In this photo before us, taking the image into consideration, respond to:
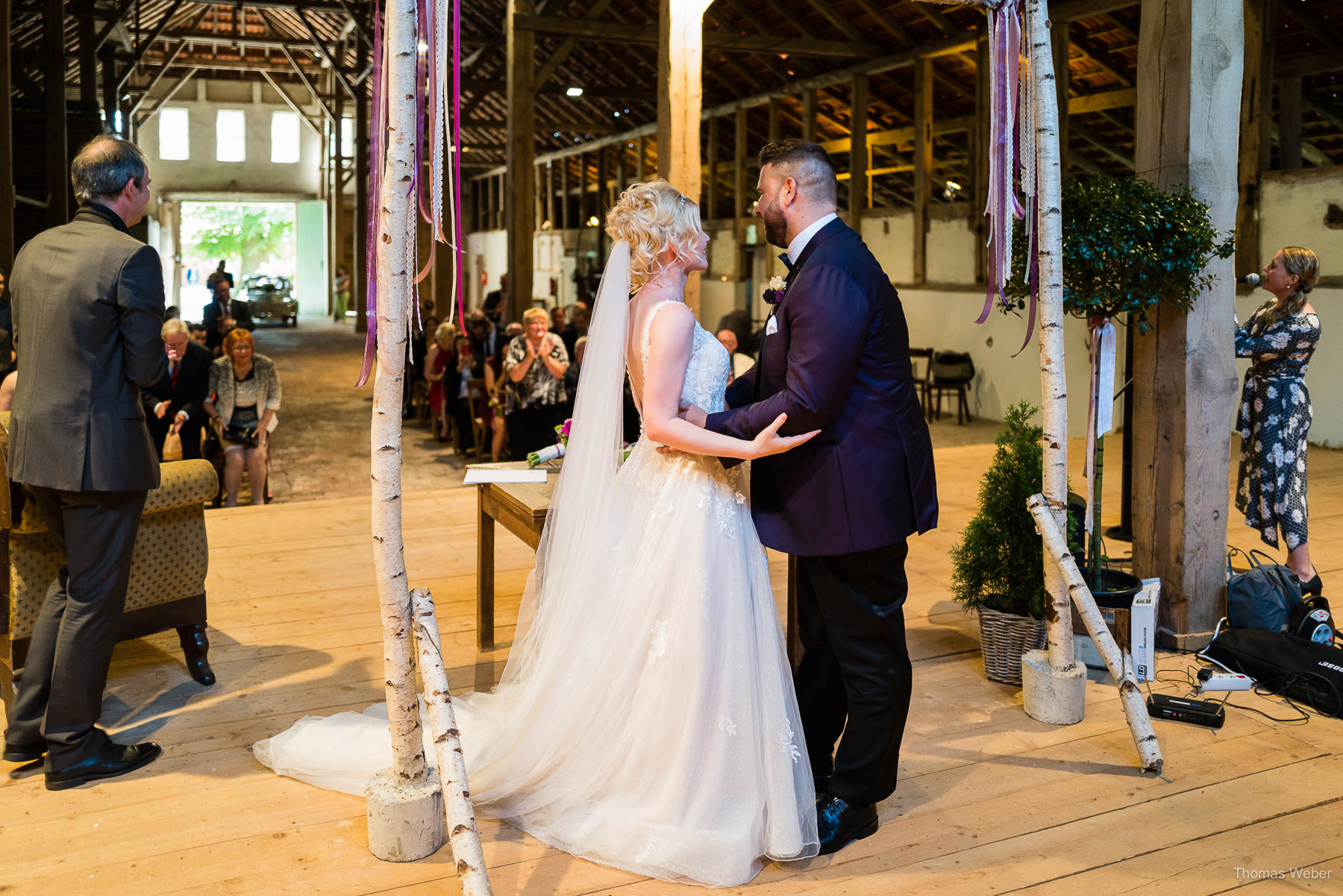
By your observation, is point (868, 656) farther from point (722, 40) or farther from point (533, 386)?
point (722, 40)

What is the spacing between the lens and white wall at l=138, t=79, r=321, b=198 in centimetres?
2827

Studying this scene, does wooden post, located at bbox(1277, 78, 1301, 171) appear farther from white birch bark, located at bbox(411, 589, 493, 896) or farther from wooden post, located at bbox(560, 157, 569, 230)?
wooden post, located at bbox(560, 157, 569, 230)

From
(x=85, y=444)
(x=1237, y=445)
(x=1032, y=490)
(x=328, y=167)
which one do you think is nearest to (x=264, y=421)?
(x=85, y=444)

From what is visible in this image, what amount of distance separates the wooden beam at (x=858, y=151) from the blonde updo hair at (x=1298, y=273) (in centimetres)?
992

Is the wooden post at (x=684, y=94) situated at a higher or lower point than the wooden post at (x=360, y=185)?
lower

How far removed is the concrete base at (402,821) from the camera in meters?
2.41

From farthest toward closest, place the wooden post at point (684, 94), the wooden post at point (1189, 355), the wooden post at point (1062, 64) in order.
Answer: the wooden post at point (1062, 64) < the wooden post at point (684, 94) < the wooden post at point (1189, 355)

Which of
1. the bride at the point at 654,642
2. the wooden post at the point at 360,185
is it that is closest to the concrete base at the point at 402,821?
the bride at the point at 654,642

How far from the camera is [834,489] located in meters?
2.40

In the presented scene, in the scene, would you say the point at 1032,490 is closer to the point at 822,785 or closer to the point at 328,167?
the point at 822,785

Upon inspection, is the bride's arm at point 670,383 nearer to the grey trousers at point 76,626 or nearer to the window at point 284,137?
the grey trousers at point 76,626

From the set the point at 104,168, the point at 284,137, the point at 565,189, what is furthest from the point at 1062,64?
the point at 284,137

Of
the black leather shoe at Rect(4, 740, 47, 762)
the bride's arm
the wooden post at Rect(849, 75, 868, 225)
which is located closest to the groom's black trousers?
the bride's arm

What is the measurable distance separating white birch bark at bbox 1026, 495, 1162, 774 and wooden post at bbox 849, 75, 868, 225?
37.0 ft
